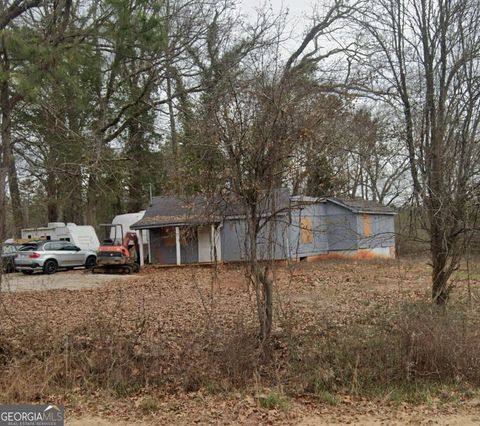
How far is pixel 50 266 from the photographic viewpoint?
25531mm

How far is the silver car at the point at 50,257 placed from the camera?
2478 centimetres

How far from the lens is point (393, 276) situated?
18.4m

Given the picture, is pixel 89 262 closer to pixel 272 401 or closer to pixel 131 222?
pixel 131 222

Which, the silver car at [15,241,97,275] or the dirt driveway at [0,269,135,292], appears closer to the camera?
the dirt driveway at [0,269,135,292]

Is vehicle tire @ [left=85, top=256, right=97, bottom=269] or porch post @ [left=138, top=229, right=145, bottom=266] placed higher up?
porch post @ [left=138, top=229, right=145, bottom=266]

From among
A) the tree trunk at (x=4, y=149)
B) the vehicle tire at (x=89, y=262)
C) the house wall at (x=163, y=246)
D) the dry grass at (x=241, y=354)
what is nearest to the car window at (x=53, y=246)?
the vehicle tire at (x=89, y=262)

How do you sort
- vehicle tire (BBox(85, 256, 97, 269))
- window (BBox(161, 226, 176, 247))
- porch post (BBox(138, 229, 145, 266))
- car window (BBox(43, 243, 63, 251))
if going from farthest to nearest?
porch post (BBox(138, 229, 145, 266))
window (BBox(161, 226, 176, 247))
vehicle tire (BBox(85, 256, 97, 269))
car window (BBox(43, 243, 63, 251))

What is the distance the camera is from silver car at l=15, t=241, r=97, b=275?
81.3 ft

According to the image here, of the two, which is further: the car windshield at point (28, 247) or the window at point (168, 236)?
the window at point (168, 236)

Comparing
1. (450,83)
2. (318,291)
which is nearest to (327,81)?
(450,83)

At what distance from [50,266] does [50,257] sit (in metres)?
0.43

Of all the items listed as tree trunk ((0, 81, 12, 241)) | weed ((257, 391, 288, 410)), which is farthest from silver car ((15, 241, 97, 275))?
weed ((257, 391, 288, 410))

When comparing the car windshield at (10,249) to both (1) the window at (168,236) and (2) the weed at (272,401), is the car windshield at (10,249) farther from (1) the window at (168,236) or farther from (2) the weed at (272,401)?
(2) the weed at (272,401)

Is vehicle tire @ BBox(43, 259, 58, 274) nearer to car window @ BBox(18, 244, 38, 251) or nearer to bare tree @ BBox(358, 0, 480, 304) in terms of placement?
car window @ BBox(18, 244, 38, 251)
